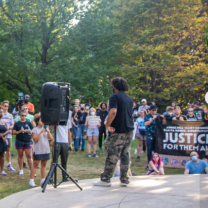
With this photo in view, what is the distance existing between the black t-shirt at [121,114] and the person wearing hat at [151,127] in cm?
431

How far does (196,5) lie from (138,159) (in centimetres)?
1777

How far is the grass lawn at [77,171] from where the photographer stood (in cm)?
710

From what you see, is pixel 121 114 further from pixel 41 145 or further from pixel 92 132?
pixel 92 132

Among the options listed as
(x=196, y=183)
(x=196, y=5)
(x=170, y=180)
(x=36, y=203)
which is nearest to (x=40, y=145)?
(x=36, y=203)

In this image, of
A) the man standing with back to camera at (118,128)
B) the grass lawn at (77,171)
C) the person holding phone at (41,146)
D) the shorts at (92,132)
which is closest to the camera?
the man standing with back to camera at (118,128)

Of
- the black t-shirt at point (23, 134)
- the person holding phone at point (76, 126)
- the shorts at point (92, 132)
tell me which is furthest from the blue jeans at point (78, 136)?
the black t-shirt at point (23, 134)

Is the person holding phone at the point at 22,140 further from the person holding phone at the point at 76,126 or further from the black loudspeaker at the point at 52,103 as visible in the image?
the person holding phone at the point at 76,126

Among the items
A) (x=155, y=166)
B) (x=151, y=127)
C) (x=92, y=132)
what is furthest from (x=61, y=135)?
(x=92, y=132)

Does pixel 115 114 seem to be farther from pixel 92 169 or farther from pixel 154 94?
pixel 154 94

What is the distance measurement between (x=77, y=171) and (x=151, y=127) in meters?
2.74

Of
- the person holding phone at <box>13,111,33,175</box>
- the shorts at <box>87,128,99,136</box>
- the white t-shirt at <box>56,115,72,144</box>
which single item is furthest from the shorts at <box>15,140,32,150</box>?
the shorts at <box>87,128,99,136</box>

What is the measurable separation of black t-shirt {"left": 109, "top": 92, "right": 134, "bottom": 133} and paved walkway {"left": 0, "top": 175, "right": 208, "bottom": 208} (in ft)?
3.60

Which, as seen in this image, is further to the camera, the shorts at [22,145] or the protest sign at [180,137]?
the protest sign at [180,137]

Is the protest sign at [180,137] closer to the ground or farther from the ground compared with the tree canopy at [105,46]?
closer to the ground
